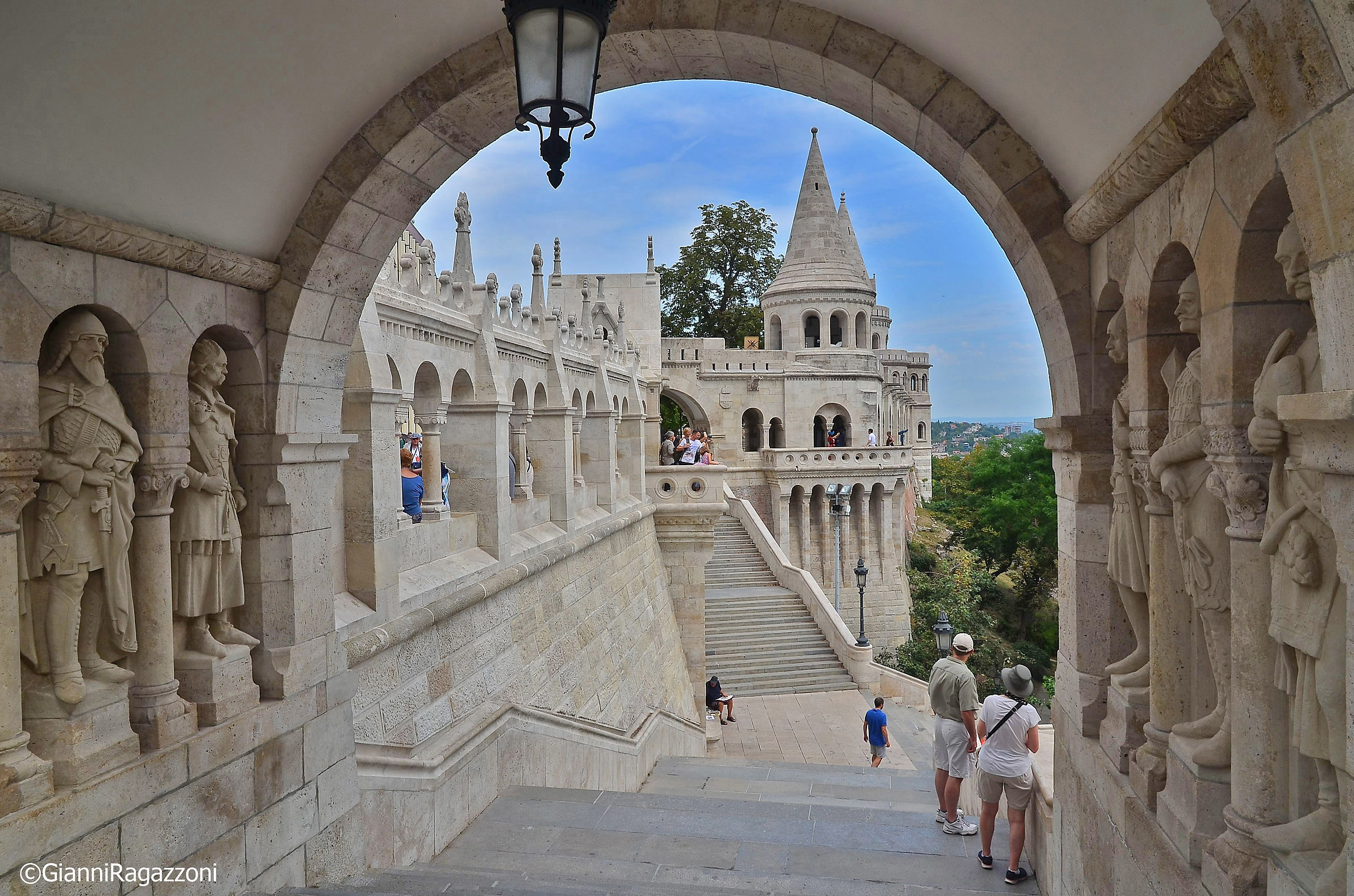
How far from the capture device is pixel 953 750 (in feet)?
18.7

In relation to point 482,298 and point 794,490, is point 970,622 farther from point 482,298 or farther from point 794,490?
point 482,298

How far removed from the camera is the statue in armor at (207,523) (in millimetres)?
3633

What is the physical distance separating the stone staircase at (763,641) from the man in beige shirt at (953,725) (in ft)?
39.2

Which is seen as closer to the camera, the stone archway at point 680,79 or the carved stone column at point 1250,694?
the carved stone column at point 1250,694

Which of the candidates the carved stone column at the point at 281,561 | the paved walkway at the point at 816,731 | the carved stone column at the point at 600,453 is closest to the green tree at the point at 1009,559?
the paved walkway at the point at 816,731

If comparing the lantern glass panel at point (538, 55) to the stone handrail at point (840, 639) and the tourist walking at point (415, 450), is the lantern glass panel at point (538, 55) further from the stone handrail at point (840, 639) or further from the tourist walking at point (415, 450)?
the stone handrail at point (840, 639)

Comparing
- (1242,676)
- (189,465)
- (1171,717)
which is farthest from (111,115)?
(1171,717)

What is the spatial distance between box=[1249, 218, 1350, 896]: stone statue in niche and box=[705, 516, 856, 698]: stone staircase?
15.9 meters

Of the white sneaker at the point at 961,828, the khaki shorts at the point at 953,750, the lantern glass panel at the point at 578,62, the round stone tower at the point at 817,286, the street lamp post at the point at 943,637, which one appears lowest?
the white sneaker at the point at 961,828

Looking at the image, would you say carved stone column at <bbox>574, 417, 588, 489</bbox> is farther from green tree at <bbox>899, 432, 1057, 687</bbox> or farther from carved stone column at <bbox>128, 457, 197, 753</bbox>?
green tree at <bbox>899, 432, 1057, 687</bbox>

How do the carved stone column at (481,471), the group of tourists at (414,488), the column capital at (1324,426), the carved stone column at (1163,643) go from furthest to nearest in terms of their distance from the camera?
the carved stone column at (481,471) < the group of tourists at (414,488) < the carved stone column at (1163,643) < the column capital at (1324,426)

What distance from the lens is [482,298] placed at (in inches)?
342

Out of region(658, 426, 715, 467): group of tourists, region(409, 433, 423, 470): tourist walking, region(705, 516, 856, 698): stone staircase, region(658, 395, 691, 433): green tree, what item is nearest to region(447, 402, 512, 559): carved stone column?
region(409, 433, 423, 470): tourist walking

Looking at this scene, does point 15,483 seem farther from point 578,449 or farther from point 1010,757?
point 578,449
